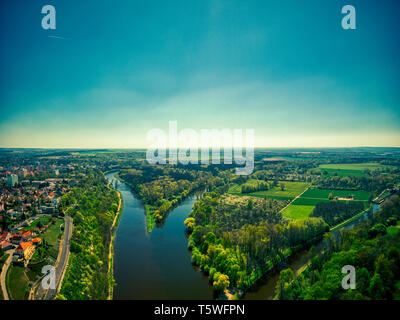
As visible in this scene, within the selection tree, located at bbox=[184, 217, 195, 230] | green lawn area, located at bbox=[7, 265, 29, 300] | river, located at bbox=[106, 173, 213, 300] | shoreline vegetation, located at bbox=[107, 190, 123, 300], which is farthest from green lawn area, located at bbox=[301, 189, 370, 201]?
green lawn area, located at bbox=[7, 265, 29, 300]

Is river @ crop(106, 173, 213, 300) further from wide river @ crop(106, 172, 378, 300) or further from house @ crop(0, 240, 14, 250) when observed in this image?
house @ crop(0, 240, 14, 250)

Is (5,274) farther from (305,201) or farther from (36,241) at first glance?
(305,201)

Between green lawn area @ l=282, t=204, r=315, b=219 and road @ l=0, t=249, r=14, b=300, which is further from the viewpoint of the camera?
green lawn area @ l=282, t=204, r=315, b=219

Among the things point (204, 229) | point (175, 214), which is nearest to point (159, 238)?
point (204, 229)

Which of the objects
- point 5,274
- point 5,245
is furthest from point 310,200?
point 5,245

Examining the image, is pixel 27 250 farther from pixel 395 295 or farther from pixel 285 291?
pixel 395 295
